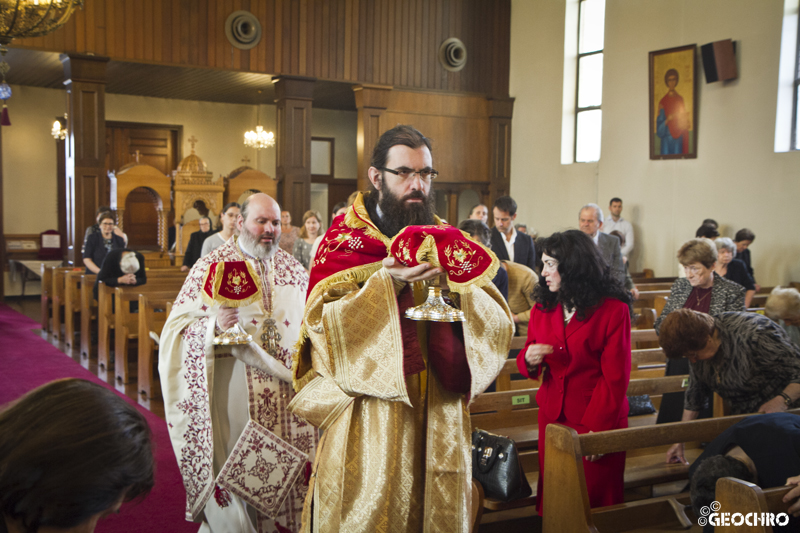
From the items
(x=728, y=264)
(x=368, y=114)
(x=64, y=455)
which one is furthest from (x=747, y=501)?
(x=368, y=114)

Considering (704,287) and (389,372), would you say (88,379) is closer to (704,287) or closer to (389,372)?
(389,372)

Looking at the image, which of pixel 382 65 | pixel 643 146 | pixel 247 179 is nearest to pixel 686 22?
pixel 643 146

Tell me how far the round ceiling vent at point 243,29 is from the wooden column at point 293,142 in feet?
2.53

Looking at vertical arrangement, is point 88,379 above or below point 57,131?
below

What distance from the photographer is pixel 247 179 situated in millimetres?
11281

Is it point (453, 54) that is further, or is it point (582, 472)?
point (453, 54)

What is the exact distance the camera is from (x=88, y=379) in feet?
11.2

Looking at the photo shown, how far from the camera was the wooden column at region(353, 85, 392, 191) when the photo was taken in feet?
40.7

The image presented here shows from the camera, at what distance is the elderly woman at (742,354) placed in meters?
2.92

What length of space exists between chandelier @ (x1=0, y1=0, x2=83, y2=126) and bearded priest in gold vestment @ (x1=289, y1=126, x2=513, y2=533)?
3.68m

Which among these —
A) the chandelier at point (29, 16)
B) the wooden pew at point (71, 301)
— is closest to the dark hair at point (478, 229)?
the chandelier at point (29, 16)

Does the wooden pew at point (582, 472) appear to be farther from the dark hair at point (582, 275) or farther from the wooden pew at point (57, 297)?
the wooden pew at point (57, 297)

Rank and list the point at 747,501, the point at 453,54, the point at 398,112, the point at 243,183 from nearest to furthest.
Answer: the point at 747,501, the point at 243,183, the point at 398,112, the point at 453,54

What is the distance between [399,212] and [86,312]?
6860 millimetres
